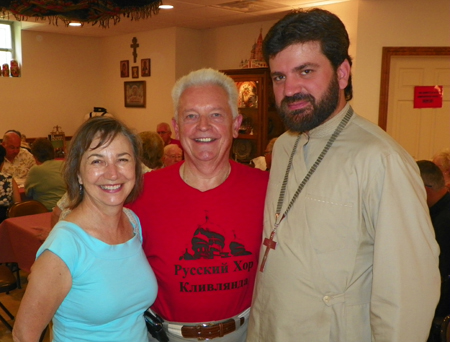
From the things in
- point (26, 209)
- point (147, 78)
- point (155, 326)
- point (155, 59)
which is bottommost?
point (26, 209)

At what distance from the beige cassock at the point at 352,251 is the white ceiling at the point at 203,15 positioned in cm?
442

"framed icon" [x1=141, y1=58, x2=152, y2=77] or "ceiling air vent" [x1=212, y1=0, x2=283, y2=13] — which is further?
"framed icon" [x1=141, y1=58, x2=152, y2=77]

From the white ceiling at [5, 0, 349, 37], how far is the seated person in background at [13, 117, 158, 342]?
170 inches

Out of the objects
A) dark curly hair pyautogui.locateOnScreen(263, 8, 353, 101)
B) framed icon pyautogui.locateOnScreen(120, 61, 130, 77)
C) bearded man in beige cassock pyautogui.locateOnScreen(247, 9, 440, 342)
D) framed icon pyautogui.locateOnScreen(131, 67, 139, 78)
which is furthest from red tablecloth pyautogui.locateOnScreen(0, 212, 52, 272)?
framed icon pyautogui.locateOnScreen(120, 61, 130, 77)

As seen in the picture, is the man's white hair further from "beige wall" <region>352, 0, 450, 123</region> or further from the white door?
the white door

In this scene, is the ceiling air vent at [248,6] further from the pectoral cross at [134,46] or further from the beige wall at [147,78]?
the pectoral cross at [134,46]

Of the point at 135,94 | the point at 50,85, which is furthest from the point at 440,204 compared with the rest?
the point at 50,85

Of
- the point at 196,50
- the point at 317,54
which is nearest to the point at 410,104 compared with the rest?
the point at 196,50

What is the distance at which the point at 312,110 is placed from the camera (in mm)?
1361

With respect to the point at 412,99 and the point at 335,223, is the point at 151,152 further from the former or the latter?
the point at 412,99

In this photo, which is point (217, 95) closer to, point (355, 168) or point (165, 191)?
point (165, 191)

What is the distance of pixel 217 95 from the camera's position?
5.59ft

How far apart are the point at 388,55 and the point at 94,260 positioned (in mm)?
4617

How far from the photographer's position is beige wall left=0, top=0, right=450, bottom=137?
4.90m
